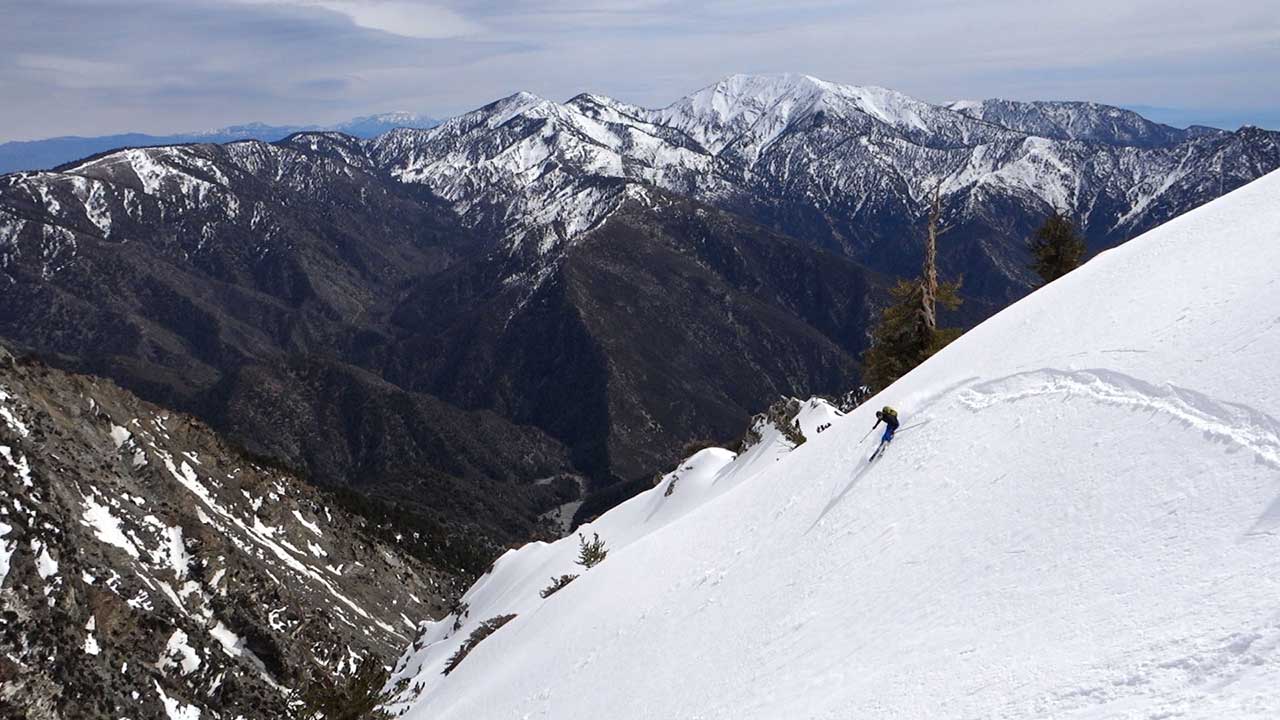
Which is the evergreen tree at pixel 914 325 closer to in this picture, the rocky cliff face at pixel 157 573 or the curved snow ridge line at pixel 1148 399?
the curved snow ridge line at pixel 1148 399

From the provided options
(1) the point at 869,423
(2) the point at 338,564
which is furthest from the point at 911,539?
(2) the point at 338,564

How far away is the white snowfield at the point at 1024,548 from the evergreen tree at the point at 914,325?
18.8 meters

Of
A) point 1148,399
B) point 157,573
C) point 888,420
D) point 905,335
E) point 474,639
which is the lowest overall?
point 157,573

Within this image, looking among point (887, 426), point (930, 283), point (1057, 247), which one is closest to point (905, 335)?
point (930, 283)

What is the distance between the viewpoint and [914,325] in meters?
42.8

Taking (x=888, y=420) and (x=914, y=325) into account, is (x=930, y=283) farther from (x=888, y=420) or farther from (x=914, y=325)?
(x=888, y=420)

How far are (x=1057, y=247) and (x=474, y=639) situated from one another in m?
45.5

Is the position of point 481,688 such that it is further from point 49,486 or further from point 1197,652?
point 49,486

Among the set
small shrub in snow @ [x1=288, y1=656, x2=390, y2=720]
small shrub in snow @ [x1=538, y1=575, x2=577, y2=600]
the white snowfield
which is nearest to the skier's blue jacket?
the white snowfield

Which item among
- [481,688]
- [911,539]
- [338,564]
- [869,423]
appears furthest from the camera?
[338,564]

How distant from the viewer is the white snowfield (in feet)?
29.0

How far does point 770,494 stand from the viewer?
22.7m

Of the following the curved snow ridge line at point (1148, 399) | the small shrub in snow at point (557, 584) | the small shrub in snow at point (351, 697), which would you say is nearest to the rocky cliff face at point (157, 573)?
the small shrub in snow at point (557, 584)

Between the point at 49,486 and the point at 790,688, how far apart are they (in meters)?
68.3
